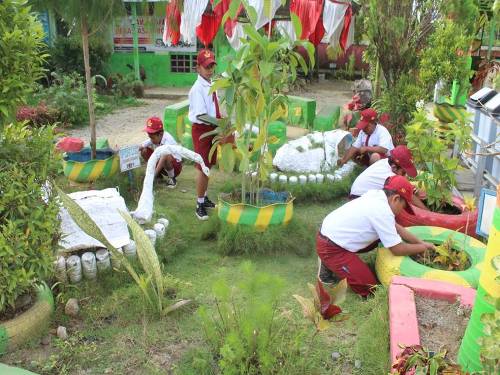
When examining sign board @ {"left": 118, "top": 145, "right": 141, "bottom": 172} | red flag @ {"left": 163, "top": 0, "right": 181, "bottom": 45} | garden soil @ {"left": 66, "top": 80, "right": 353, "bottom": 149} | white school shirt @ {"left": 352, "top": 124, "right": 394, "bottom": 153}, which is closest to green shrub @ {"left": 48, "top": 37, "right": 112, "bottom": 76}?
garden soil @ {"left": 66, "top": 80, "right": 353, "bottom": 149}

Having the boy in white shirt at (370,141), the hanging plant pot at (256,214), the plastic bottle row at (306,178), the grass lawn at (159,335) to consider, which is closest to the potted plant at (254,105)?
the hanging plant pot at (256,214)

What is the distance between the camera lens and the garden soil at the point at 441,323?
277 cm

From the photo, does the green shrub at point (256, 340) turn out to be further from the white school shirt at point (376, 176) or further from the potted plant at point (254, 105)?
the white school shirt at point (376, 176)

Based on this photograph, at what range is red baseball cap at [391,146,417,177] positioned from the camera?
191 inches

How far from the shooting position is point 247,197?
5148 millimetres

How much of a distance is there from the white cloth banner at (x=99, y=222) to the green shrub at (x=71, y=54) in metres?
8.69

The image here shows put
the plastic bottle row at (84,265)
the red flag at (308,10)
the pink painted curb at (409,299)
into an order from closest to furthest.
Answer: the pink painted curb at (409,299)
the plastic bottle row at (84,265)
the red flag at (308,10)

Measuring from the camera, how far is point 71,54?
12.6 m

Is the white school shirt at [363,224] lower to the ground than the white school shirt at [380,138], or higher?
lower

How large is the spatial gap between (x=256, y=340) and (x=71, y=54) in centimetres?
1154

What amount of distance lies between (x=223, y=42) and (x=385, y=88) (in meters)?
6.03

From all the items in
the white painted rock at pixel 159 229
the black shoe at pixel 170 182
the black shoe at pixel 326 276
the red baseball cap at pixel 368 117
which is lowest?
the black shoe at pixel 326 276

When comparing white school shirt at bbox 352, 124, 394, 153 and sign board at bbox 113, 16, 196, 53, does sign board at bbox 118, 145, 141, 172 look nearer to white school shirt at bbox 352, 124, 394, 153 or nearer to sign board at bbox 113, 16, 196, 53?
white school shirt at bbox 352, 124, 394, 153

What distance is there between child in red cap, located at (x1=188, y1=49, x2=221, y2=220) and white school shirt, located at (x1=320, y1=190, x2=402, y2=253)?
1736 millimetres
